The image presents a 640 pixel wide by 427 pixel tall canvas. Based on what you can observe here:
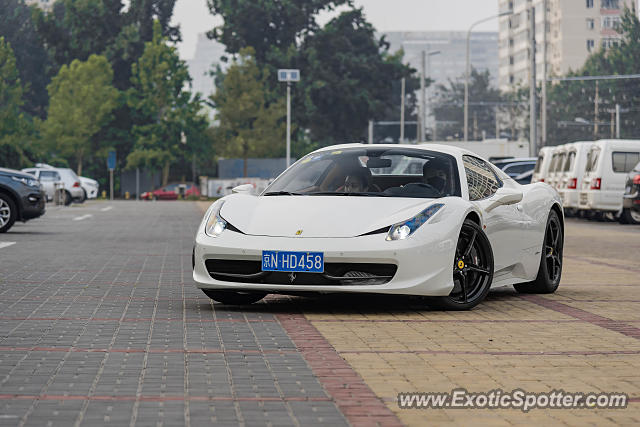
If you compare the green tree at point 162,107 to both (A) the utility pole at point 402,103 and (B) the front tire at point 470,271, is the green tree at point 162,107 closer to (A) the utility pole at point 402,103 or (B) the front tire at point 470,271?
(A) the utility pole at point 402,103

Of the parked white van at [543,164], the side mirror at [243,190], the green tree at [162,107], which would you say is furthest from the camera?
the green tree at [162,107]

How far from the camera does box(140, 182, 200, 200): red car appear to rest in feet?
271

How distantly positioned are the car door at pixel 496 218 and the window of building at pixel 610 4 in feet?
519

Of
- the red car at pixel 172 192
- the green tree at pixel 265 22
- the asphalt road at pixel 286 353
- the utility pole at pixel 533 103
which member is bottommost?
the red car at pixel 172 192

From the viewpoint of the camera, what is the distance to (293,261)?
9.62m

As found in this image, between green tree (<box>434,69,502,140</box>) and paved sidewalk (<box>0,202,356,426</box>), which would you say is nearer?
paved sidewalk (<box>0,202,356,426</box>)

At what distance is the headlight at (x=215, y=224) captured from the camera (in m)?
10.1

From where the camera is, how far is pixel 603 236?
24.8 metres

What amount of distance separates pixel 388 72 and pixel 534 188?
87.1m

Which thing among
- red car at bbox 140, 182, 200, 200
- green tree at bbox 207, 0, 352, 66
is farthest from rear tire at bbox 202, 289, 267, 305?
green tree at bbox 207, 0, 352, 66

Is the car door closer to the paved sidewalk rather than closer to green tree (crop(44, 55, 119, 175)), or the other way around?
the paved sidewalk

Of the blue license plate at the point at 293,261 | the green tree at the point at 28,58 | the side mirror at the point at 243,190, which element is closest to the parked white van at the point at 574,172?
the side mirror at the point at 243,190

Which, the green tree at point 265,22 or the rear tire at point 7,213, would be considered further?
the green tree at point 265,22

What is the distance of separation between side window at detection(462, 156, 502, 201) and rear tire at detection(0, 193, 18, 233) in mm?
13466
